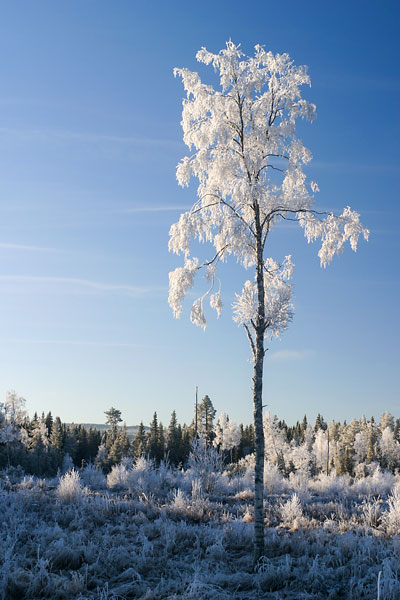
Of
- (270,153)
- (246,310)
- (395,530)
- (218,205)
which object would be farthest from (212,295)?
(395,530)

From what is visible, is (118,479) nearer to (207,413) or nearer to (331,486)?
(331,486)

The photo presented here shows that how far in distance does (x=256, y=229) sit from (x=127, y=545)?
7328 mm

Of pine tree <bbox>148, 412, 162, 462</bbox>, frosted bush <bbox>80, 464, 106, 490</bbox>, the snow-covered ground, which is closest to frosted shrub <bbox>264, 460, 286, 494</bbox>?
the snow-covered ground

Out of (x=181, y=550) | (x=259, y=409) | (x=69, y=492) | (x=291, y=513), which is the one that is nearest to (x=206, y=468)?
(x=69, y=492)

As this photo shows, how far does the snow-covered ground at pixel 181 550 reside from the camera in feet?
24.3

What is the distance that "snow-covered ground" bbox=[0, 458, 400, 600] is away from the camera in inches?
292

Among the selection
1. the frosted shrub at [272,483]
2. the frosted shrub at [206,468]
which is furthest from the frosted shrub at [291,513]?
the frosted shrub at [272,483]

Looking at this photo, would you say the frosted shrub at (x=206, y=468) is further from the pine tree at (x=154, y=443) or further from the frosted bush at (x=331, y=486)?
the pine tree at (x=154, y=443)

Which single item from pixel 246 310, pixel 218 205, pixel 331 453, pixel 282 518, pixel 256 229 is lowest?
pixel 331 453

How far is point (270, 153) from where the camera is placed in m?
11.5

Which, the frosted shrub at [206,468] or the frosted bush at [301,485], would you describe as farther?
the frosted shrub at [206,468]

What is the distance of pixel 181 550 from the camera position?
9766mm

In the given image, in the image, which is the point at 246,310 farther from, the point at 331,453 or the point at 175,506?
the point at 331,453

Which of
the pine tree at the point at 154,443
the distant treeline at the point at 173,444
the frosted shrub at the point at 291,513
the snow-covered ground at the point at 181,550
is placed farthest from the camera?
the pine tree at the point at 154,443
